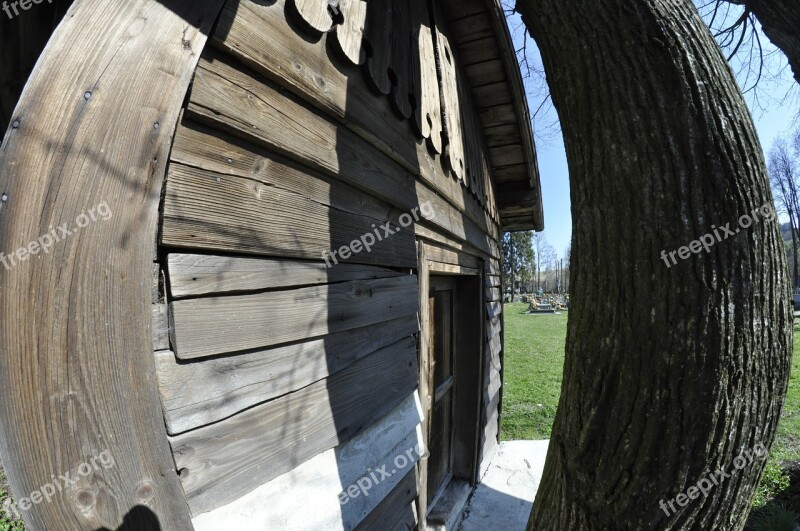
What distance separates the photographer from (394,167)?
7.17 ft

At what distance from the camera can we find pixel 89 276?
2.94 feet

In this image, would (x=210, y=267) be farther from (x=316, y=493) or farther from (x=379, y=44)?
(x=379, y=44)

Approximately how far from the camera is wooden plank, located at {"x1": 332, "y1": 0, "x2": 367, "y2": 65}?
170cm

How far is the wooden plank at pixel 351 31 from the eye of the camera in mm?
1698

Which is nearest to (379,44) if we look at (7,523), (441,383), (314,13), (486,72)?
(314,13)

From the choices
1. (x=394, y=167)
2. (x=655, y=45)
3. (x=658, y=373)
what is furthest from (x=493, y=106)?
(x=658, y=373)

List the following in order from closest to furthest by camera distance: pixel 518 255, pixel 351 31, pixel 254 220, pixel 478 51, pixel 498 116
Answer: pixel 254 220 → pixel 351 31 → pixel 478 51 → pixel 498 116 → pixel 518 255

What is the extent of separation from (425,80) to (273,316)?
6.52ft

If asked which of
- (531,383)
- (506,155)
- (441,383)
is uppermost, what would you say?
(506,155)

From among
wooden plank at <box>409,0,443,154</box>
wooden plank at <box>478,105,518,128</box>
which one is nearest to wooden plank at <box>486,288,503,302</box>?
wooden plank at <box>478,105,518,128</box>

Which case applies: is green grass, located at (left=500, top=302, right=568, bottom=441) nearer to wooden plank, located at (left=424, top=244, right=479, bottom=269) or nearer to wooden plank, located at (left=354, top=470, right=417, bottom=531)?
wooden plank, located at (left=424, top=244, right=479, bottom=269)

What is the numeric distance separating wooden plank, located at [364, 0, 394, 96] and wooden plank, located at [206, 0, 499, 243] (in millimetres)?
50

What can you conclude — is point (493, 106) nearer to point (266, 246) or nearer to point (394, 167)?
point (394, 167)

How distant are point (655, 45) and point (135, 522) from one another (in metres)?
1.90
